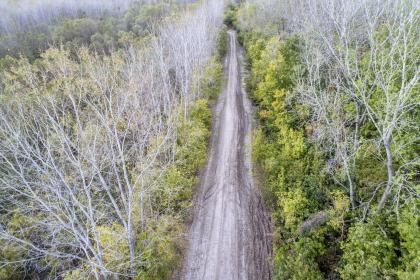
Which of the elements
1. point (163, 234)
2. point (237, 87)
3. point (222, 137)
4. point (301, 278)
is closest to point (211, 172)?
point (222, 137)

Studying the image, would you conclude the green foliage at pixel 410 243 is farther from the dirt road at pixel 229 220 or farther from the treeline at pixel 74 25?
the treeline at pixel 74 25

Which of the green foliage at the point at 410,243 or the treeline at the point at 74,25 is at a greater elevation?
the treeline at the point at 74,25

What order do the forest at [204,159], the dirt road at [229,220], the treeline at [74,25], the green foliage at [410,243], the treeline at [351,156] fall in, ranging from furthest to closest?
the treeline at [74,25], the dirt road at [229,220], the forest at [204,159], the treeline at [351,156], the green foliage at [410,243]

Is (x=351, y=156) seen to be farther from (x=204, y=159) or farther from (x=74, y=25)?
(x=74, y=25)

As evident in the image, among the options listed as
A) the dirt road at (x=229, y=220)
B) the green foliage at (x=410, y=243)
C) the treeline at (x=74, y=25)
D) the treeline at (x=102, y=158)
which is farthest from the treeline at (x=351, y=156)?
the treeline at (x=74, y=25)

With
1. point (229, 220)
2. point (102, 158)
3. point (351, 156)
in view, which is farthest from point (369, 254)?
point (102, 158)

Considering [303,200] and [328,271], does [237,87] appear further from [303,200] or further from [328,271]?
[328,271]
